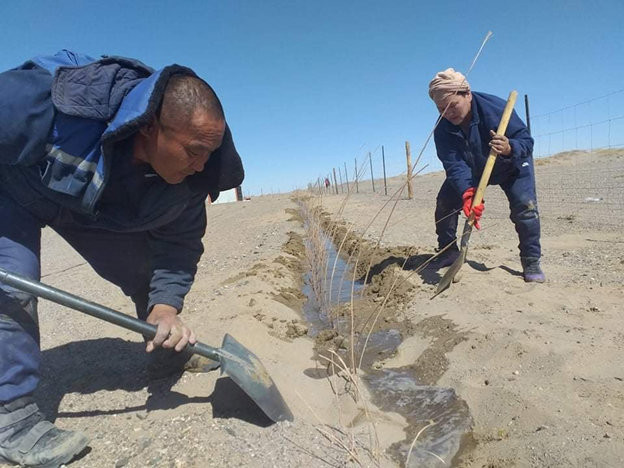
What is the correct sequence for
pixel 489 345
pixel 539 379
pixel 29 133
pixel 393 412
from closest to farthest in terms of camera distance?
1. pixel 29 133
2. pixel 539 379
3. pixel 393 412
4. pixel 489 345

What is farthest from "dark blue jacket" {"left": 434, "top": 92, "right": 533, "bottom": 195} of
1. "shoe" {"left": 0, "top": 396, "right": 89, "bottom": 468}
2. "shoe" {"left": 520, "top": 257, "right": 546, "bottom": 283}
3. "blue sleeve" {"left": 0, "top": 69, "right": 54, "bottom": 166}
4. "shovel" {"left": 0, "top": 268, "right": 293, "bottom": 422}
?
"shoe" {"left": 0, "top": 396, "right": 89, "bottom": 468}

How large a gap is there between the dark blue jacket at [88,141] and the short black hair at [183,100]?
0.09ft

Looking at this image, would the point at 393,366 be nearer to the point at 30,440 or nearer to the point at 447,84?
the point at 30,440

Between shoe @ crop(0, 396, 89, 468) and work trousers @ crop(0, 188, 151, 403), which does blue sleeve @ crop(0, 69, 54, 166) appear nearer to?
work trousers @ crop(0, 188, 151, 403)

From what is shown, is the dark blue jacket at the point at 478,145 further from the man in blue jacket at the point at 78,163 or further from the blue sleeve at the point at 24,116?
the blue sleeve at the point at 24,116

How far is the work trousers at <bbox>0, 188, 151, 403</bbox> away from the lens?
1.58 meters

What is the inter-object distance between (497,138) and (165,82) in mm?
2388

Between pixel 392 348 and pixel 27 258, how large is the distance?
2049 millimetres

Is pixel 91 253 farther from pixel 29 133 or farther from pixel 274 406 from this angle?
pixel 274 406

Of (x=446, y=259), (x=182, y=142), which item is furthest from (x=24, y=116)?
(x=446, y=259)

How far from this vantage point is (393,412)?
2.12 meters

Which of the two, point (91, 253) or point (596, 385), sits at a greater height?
point (91, 253)

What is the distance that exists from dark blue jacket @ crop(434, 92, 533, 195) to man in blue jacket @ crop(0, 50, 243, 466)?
2202mm

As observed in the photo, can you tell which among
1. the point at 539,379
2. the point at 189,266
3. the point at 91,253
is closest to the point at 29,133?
the point at 91,253
